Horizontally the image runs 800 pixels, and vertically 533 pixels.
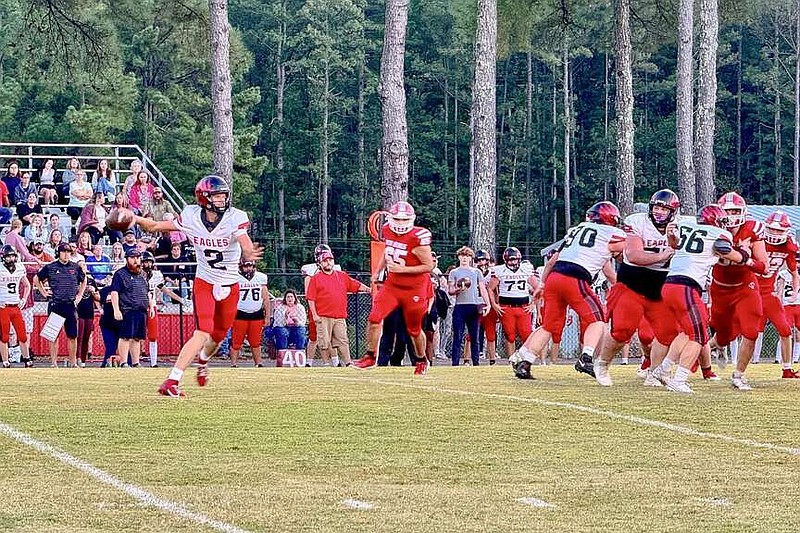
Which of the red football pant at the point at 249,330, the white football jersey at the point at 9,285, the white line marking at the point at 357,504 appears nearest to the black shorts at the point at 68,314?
the white football jersey at the point at 9,285

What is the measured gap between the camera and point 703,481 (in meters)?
8.31

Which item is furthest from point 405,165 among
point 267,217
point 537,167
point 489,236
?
point 537,167

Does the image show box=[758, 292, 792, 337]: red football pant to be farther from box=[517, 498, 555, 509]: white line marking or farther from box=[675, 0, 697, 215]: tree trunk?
box=[675, 0, 697, 215]: tree trunk

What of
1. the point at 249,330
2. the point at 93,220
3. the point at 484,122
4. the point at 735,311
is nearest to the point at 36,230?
the point at 93,220

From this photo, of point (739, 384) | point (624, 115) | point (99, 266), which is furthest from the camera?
point (624, 115)

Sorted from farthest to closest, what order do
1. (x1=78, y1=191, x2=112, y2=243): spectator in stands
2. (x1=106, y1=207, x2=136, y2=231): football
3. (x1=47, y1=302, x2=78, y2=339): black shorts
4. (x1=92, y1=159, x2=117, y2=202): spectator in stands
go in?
(x1=92, y1=159, x2=117, y2=202): spectator in stands, (x1=78, y1=191, x2=112, y2=243): spectator in stands, (x1=47, y1=302, x2=78, y2=339): black shorts, (x1=106, y1=207, x2=136, y2=231): football

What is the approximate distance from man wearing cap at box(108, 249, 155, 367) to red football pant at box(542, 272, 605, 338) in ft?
27.7

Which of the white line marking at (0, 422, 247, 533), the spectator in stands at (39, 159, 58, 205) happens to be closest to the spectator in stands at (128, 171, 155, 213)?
the spectator in stands at (39, 159, 58, 205)

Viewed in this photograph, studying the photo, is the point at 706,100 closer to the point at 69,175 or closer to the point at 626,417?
the point at 69,175

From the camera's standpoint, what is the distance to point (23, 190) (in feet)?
92.6

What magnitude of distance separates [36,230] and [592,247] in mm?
13773

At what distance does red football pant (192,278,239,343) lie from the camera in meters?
12.2

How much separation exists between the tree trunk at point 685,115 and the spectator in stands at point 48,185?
12740mm

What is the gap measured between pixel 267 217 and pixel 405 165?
1822 inches
